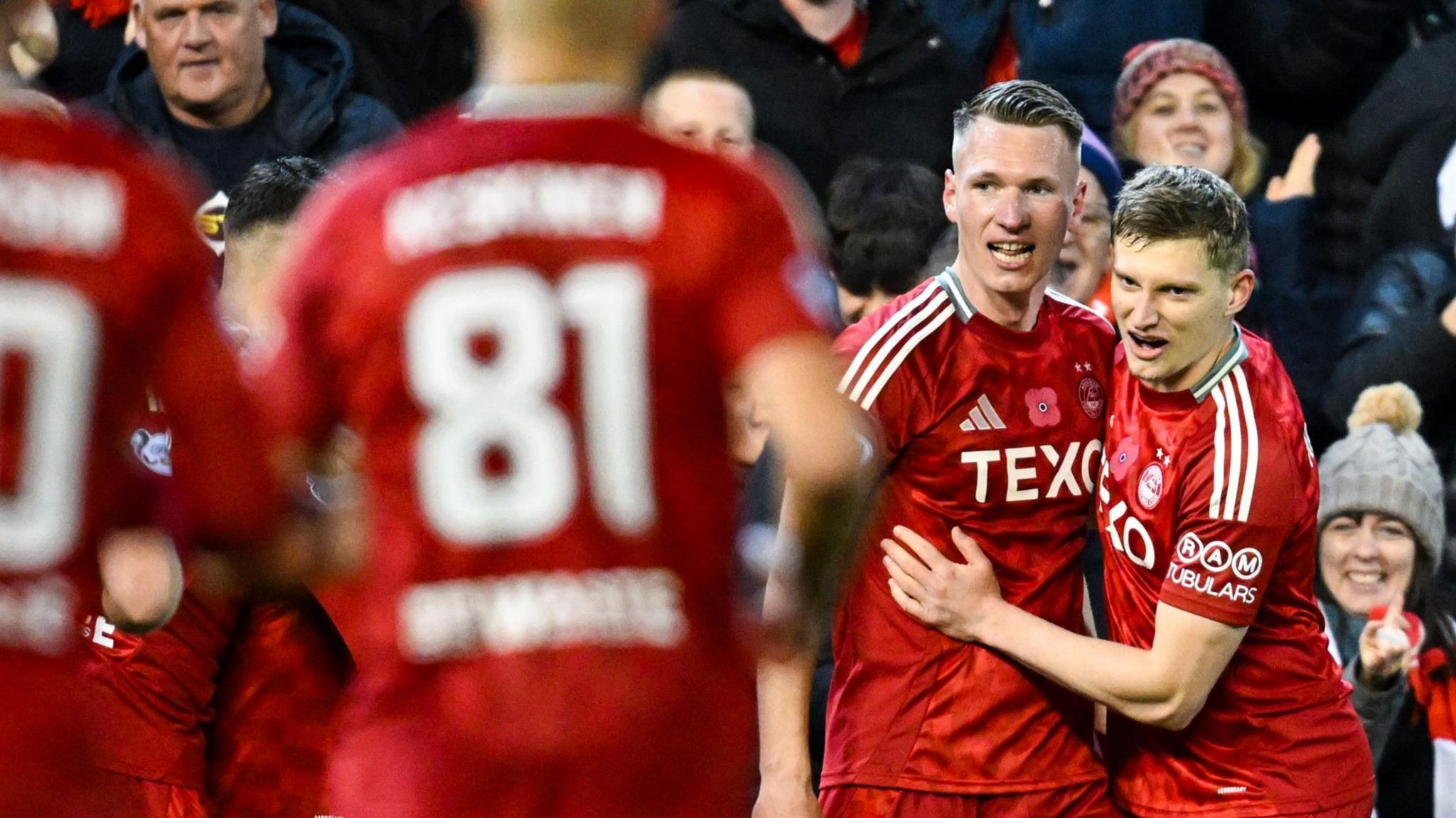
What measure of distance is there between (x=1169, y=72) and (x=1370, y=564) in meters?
1.65

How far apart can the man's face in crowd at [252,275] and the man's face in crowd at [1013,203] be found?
4.90ft

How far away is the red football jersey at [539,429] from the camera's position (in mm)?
2697

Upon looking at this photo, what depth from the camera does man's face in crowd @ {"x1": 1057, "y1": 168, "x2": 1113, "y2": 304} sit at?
620 centimetres

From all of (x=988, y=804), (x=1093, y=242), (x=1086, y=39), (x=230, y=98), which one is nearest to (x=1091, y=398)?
(x=988, y=804)

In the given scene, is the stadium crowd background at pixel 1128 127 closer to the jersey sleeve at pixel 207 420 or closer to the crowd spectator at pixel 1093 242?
the crowd spectator at pixel 1093 242

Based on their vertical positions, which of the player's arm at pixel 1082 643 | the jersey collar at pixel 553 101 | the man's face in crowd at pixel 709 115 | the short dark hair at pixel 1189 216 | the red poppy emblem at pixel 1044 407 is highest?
the jersey collar at pixel 553 101

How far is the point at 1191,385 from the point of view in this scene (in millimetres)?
4523

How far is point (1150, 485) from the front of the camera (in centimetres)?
451

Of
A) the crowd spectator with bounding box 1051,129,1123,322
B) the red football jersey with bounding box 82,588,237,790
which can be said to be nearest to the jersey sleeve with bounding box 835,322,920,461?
the red football jersey with bounding box 82,588,237,790

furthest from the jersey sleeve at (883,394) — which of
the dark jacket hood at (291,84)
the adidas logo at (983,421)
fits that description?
the dark jacket hood at (291,84)

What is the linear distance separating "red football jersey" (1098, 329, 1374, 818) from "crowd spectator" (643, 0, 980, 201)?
251 cm

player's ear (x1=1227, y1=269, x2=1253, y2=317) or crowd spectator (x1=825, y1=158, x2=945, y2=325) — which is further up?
player's ear (x1=1227, y1=269, x2=1253, y2=317)

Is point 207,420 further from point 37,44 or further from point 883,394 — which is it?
point 37,44

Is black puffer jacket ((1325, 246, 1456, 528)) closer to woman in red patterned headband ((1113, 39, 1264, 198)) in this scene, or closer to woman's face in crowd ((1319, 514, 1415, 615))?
woman's face in crowd ((1319, 514, 1415, 615))
